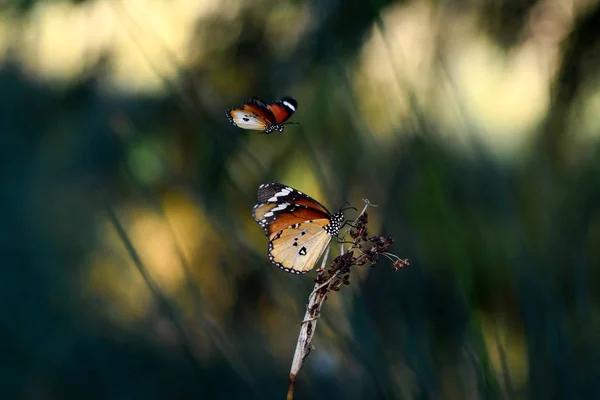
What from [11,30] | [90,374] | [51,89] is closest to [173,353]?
[90,374]

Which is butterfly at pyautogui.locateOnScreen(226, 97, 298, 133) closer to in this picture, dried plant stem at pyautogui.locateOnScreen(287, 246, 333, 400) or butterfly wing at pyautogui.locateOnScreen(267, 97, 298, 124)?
butterfly wing at pyautogui.locateOnScreen(267, 97, 298, 124)

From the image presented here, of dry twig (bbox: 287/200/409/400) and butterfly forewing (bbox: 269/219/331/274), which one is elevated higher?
butterfly forewing (bbox: 269/219/331/274)

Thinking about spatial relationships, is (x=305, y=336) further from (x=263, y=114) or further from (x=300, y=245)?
(x=263, y=114)

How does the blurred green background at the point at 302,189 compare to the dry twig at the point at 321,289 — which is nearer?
the dry twig at the point at 321,289

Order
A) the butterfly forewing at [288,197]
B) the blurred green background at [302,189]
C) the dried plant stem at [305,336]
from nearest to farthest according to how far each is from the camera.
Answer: the dried plant stem at [305,336], the butterfly forewing at [288,197], the blurred green background at [302,189]

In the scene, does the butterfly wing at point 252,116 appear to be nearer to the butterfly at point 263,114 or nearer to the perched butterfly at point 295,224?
the butterfly at point 263,114

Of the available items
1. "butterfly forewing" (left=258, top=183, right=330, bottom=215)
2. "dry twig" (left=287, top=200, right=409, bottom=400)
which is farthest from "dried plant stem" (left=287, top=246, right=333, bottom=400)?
"butterfly forewing" (left=258, top=183, right=330, bottom=215)

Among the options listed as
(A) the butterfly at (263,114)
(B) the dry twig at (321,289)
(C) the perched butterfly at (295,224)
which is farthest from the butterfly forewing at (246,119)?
(B) the dry twig at (321,289)
